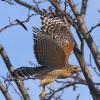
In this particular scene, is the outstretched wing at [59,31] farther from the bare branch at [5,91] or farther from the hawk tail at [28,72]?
the bare branch at [5,91]

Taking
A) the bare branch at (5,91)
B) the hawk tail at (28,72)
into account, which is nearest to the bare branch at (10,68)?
the bare branch at (5,91)

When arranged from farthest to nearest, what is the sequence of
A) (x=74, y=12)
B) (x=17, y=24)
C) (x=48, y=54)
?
(x=74, y=12) < (x=17, y=24) < (x=48, y=54)

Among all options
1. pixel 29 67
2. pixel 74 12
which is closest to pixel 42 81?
pixel 29 67

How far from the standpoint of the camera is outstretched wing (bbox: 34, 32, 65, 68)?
23.6 ft

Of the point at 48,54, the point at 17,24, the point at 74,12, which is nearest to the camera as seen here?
the point at 48,54

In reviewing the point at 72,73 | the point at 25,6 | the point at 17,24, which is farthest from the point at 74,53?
the point at 25,6

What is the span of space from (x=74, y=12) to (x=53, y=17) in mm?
1026

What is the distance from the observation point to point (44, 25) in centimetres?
754

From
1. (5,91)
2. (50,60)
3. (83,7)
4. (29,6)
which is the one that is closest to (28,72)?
(50,60)

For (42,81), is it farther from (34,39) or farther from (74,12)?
(74,12)

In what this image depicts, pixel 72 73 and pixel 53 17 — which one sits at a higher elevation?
pixel 53 17

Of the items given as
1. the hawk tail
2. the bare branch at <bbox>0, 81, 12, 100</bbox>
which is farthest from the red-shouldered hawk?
the bare branch at <bbox>0, 81, 12, 100</bbox>

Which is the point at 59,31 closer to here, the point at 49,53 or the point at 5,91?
the point at 49,53

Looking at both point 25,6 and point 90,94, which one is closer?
point 90,94
